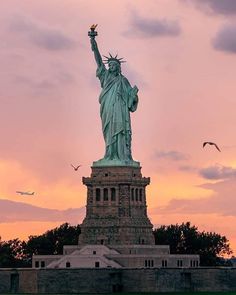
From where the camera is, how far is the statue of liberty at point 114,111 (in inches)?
6191

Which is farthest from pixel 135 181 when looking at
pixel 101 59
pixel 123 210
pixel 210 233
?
pixel 210 233

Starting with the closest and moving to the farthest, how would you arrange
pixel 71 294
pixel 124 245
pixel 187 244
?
1. pixel 71 294
2. pixel 124 245
3. pixel 187 244

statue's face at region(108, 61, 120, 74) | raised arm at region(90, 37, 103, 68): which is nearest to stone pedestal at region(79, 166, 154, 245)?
statue's face at region(108, 61, 120, 74)

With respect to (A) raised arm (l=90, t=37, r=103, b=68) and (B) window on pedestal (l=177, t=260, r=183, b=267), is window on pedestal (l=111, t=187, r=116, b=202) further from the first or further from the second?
(A) raised arm (l=90, t=37, r=103, b=68)

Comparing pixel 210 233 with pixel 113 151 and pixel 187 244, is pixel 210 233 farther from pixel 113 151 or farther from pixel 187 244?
pixel 113 151

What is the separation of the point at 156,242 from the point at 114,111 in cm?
2355

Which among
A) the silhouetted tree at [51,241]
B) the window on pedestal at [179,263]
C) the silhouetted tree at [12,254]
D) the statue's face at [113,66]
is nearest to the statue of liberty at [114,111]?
the statue's face at [113,66]

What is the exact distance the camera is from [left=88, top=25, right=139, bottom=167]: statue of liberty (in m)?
157

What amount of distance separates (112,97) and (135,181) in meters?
10.0

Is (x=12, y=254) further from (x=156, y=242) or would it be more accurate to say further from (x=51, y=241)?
(x=156, y=242)

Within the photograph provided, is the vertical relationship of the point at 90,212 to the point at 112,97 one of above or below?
below

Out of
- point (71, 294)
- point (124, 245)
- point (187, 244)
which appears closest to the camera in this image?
point (71, 294)

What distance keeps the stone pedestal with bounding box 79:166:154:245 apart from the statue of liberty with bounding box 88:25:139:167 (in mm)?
1596

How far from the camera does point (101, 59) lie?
158250mm
